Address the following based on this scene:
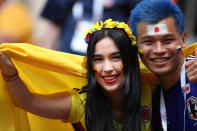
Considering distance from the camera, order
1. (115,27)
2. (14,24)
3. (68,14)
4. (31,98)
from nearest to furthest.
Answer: (31,98)
(115,27)
(68,14)
(14,24)

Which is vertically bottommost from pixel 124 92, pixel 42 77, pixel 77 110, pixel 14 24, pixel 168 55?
pixel 77 110

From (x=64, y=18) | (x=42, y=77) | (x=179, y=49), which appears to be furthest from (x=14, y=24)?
(x=179, y=49)

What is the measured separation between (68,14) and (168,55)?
1386 mm

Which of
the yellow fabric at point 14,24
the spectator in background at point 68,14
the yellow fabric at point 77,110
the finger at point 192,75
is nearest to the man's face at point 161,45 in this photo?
the finger at point 192,75

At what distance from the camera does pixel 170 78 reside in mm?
2654

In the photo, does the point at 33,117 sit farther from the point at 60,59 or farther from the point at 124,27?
the point at 124,27

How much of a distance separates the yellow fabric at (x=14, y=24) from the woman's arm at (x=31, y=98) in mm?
1401

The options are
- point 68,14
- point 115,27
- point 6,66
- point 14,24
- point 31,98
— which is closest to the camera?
point 6,66

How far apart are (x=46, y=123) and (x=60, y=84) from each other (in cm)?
30

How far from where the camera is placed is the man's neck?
8.63 feet

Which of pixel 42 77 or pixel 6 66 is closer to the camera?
pixel 6 66

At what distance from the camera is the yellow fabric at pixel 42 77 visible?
2.45m

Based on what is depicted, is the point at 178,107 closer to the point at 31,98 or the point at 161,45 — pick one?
the point at 161,45

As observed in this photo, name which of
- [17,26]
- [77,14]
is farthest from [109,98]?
[17,26]
